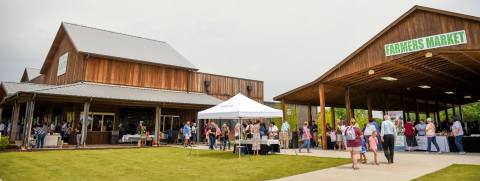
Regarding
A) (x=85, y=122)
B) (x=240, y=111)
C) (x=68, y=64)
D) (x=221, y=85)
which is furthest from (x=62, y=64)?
(x=240, y=111)

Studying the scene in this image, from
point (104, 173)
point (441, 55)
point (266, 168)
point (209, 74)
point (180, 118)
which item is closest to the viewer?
point (104, 173)

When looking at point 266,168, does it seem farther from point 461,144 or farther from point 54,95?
point 54,95

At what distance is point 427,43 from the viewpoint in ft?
37.5

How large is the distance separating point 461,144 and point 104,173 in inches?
508

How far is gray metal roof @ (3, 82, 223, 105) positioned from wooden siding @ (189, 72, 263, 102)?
187 cm

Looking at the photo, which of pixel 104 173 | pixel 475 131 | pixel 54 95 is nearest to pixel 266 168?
pixel 104 173

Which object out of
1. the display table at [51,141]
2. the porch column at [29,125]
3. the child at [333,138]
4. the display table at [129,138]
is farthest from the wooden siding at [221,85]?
the child at [333,138]

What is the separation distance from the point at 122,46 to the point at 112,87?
461cm

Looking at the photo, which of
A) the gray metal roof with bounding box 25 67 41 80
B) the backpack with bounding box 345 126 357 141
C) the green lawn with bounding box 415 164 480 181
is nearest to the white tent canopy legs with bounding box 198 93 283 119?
the backpack with bounding box 345 126 357 141

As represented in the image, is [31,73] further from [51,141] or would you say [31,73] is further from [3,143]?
[3,143]

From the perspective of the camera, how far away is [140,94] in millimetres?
18750

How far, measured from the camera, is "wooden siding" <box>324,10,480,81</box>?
Result: 1047cm

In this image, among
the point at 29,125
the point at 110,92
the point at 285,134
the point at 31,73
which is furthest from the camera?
the point at 31,73

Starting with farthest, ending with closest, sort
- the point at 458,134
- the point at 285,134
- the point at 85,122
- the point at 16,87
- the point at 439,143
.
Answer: the point at 16,87 < the point at 285,134 < the point at 85,122 < the point at 439,143 < the point at 458,134
